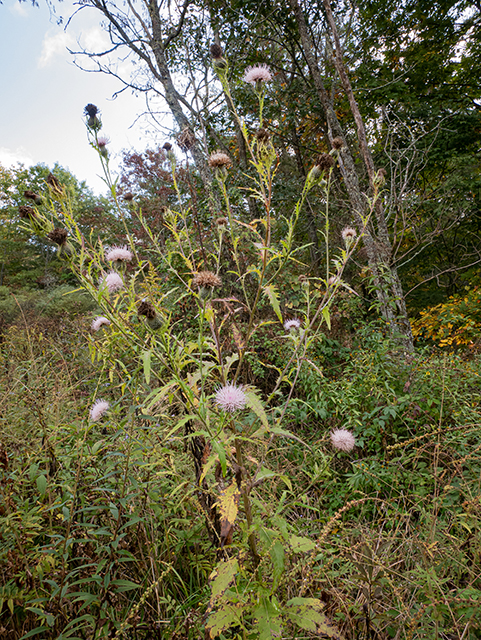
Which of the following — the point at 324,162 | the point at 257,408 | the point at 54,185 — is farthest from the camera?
the point at 324,162

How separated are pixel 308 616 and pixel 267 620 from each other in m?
0.17

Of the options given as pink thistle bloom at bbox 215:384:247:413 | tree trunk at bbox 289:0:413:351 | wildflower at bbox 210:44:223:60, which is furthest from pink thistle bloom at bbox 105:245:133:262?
tree trunk at bbox 289:0:413:351

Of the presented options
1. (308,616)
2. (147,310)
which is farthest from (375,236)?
(308,616)

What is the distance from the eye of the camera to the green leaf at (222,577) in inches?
37.0

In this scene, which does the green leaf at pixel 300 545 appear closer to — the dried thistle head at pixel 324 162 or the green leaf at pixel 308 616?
the green leaf at pixel 308 616

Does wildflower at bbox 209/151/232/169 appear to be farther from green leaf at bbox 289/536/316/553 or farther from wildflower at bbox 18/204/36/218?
green leaf at bbox 289/536/316/553

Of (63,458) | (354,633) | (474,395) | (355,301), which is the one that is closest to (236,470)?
(354,633)

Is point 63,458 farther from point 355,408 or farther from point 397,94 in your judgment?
point 397,94

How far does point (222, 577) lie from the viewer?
0.97m

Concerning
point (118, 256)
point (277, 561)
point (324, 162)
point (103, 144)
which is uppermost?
point (103, 144)

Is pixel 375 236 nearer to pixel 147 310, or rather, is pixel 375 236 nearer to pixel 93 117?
pixel 93 117

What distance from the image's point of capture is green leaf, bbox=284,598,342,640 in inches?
39.4

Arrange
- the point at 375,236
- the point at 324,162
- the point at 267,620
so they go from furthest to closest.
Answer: the point at 375,236
the point at 324,162
the point at 267,620

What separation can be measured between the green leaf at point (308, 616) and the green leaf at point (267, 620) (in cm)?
6
